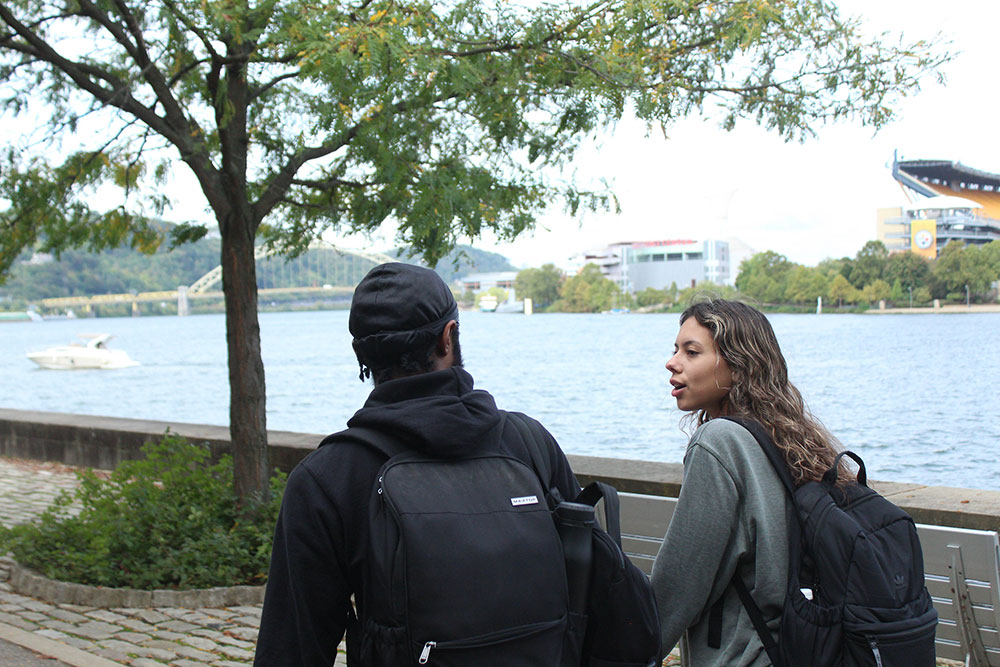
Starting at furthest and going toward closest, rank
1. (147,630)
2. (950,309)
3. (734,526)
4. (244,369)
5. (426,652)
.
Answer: (950,309), (244,369), (147,630), (734,526), (426,652)

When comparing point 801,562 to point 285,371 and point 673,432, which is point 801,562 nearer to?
point 673,432

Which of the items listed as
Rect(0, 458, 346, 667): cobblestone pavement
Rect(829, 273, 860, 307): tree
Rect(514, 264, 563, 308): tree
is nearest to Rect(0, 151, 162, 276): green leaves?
Rect(0, 458, 346, 667): cobblestone pavement

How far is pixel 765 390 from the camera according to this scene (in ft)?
7.93

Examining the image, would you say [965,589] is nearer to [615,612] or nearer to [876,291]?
[615,612]

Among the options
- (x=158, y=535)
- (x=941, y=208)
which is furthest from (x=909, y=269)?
(x=158, y=535)

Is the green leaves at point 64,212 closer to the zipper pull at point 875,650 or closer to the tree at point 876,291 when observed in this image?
the zipper pull at point 875,650

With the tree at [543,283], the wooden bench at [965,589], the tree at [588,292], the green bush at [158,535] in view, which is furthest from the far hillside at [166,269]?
the tree at [543,283]

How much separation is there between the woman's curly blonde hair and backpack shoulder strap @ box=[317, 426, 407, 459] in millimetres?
905

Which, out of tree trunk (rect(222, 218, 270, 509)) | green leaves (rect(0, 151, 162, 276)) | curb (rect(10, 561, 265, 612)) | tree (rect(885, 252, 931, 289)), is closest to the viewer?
curb (rect(10, 561, 265, 612))

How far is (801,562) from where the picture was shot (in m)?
2.18

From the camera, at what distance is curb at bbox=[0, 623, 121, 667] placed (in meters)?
4.82

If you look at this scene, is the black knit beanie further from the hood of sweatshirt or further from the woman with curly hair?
the woman with curly hair

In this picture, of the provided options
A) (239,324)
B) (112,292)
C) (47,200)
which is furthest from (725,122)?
(112,292)

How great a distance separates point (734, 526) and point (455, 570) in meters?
0.74
